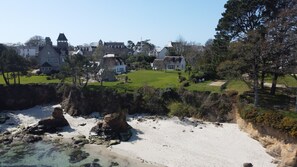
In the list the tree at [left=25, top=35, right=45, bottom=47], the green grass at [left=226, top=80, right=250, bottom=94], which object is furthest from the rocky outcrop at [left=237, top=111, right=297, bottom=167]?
the tree at [left=25, top=35, right=45, bottom=47]

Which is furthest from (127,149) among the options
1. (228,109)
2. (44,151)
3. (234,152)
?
(228,109)

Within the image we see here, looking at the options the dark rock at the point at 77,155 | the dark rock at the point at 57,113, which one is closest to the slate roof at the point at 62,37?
the dark rock at the point at 57,113

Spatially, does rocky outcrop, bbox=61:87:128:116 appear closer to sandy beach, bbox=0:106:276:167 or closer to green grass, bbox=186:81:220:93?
sandy beach, bbox=0:106:276:167

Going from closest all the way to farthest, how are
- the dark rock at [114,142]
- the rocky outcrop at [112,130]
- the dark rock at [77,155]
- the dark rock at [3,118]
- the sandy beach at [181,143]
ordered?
the sandy beach at [181,143], the dark rock at [77,155], the dark rock at [114,142], the rocky outcrop at [112,130], the dark rock at [3,118]

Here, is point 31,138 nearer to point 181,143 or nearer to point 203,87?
point 181,143

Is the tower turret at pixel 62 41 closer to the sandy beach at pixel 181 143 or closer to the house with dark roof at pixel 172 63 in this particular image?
the house with dark roof at pixel 172 63

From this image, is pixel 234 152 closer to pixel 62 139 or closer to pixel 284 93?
pixel 284 93
